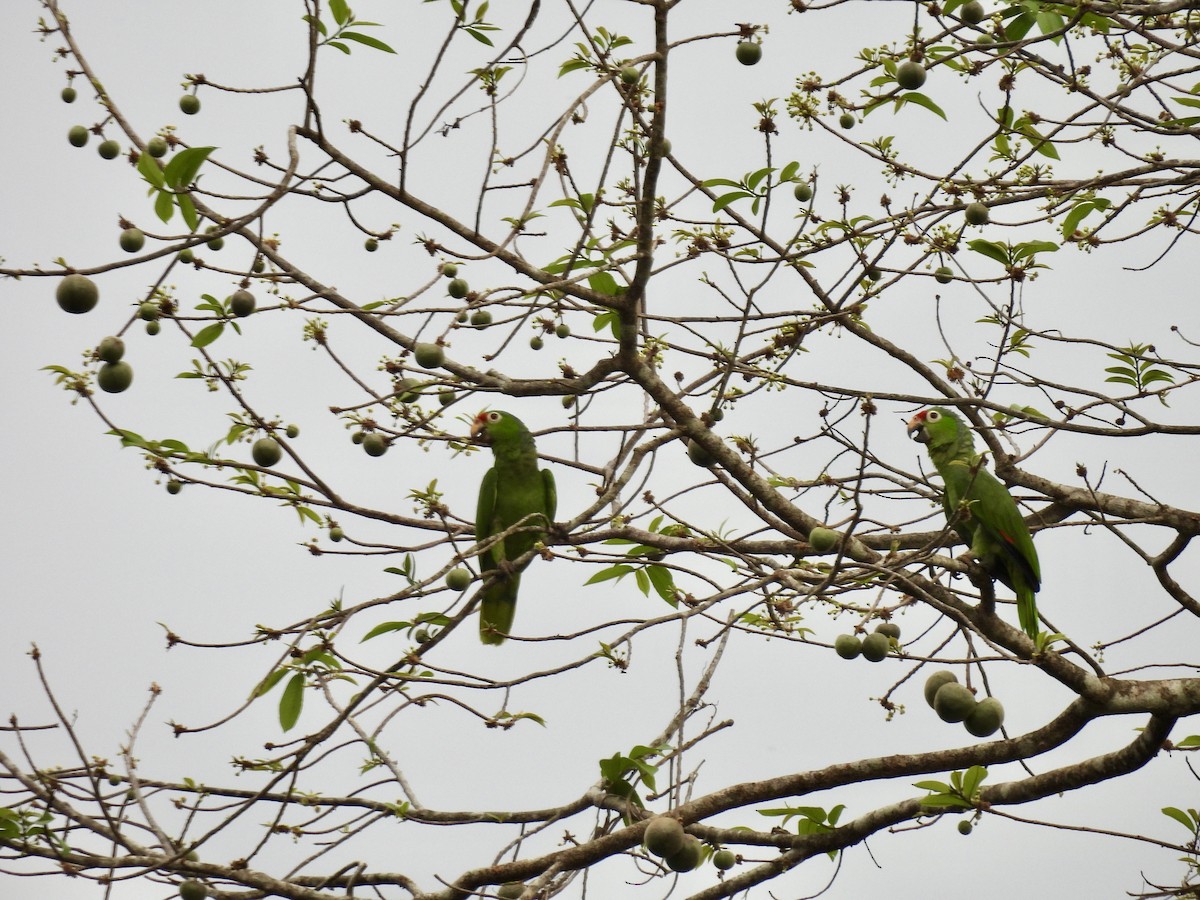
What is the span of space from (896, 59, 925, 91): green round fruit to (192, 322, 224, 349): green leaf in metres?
2.42

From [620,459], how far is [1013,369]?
167cm

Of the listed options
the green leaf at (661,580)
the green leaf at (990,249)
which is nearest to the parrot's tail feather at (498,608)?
the green leaf at (661,580)

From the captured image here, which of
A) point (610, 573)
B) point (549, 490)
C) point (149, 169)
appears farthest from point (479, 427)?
point (149, 169)

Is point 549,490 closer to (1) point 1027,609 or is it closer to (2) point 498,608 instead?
(2) point 498,608

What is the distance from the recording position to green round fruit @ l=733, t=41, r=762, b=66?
141 inches

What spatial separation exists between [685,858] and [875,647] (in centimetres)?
86

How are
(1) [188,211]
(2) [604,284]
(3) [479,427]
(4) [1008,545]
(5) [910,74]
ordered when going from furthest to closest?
(3) [479,427] < (4) [1008,545] < (2) [604,284] < (5) [910,74] < (1) [188,211]

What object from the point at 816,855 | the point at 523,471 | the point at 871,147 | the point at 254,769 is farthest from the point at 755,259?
the point at 254,769

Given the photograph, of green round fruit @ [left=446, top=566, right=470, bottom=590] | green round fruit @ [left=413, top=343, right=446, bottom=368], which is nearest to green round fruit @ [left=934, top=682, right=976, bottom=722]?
green round fruit @ [left=446, top=566, right=470, bottom=590]

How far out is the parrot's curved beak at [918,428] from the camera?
5.33 m

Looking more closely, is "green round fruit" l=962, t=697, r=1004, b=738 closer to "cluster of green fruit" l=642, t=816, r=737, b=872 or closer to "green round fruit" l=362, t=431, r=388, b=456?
"cluster of green fruit" l=642, t=816, r=737, b=872

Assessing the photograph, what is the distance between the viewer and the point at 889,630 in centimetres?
374

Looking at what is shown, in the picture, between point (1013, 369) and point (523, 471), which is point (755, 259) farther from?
point (523, 471)

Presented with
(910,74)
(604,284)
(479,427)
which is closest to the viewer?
(910,74)
